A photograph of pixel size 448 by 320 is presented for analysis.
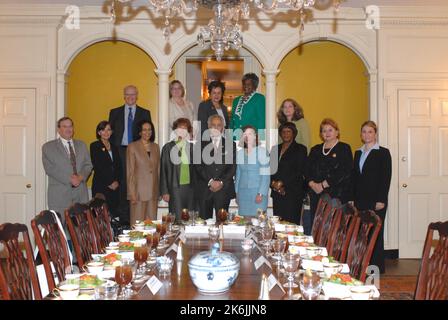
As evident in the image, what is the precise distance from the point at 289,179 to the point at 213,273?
11.7 feet

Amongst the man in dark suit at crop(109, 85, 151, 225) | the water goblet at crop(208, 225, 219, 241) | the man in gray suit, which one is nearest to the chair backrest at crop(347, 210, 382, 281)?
the water goblet at crop(208, 225, 219, 241)

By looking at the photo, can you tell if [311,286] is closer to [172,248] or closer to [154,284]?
[154,284]

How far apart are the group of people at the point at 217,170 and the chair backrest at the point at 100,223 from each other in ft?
5.83

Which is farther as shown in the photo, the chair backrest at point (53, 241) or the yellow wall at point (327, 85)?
the yellow wall at point (327, 85)

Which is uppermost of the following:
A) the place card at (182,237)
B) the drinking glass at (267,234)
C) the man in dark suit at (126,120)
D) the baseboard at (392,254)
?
the man in dark suit at (126,120)

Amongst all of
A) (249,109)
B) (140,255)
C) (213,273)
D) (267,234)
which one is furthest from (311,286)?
(249,109)

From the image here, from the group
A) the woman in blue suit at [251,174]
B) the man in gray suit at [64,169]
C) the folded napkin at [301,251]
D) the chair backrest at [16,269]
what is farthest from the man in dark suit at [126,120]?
the chair backrest at [16,269]

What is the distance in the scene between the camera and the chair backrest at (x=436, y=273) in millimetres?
2352

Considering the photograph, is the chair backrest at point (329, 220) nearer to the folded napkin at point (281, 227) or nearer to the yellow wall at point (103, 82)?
the folded napkin at point (281, 227)

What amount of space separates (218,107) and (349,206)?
10.4ft

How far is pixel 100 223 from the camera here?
12.4 feet

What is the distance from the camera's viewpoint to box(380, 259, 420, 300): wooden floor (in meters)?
4.68

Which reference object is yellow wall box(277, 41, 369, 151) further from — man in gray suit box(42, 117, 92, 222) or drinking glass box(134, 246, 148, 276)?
drinking glass box(134, 246, 148, 276)
